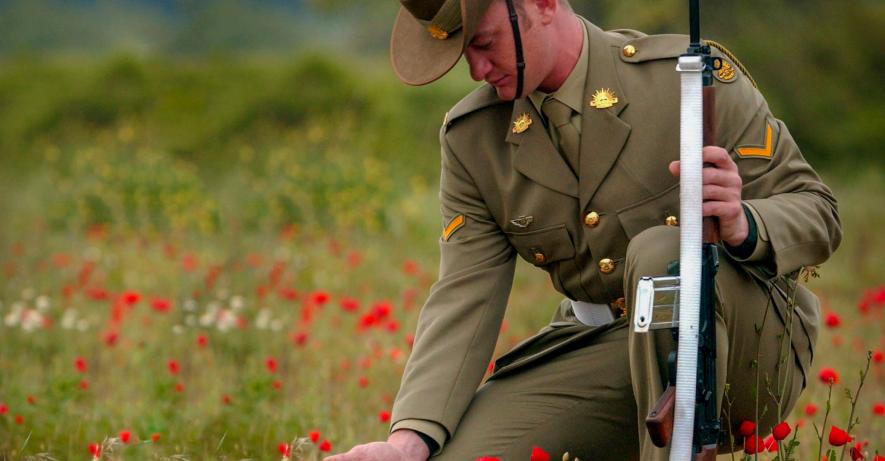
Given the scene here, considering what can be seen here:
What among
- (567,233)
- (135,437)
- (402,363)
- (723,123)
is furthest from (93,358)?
(723,123)

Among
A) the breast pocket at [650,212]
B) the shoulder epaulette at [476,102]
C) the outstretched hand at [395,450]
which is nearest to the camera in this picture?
the outstretched hand at [395,450]

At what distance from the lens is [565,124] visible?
329cm

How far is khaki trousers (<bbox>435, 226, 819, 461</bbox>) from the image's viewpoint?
2900 mm

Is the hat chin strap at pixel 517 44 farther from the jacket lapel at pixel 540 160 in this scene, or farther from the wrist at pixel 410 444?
the wrist at pixel 410 444

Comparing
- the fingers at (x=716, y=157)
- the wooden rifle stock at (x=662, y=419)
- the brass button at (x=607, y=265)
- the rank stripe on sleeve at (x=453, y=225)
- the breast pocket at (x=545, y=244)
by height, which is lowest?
the wooden rifle stock at (x=662, y=419)

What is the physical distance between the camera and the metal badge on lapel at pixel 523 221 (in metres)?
3.37

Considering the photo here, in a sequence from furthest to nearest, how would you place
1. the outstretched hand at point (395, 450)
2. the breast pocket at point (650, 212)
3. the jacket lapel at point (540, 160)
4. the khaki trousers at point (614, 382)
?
the jacket lapel at point (540, 160) → the breast pocket at point (650, 212) → the outstretched hand at point (395, 450) → the khaki trousers at point (614, 382)

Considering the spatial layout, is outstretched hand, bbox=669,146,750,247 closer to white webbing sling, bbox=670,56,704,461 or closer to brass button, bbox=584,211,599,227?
white webbing sling, bbox=670,56,704,461

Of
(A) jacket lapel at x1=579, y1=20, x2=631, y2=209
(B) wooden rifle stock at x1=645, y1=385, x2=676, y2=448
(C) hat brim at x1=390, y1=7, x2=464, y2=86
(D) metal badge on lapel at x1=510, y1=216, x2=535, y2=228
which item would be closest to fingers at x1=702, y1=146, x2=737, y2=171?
(B) wooden rifle stock at x1=645, y1=385, x2=676, y2=448

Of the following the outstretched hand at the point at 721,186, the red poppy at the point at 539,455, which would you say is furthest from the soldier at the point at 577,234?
the red poppy at the point at 539,455

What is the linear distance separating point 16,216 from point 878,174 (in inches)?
331

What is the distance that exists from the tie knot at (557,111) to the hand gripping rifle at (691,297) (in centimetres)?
59

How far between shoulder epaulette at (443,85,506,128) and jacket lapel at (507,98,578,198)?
0.12 meters

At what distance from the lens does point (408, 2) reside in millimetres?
3143
